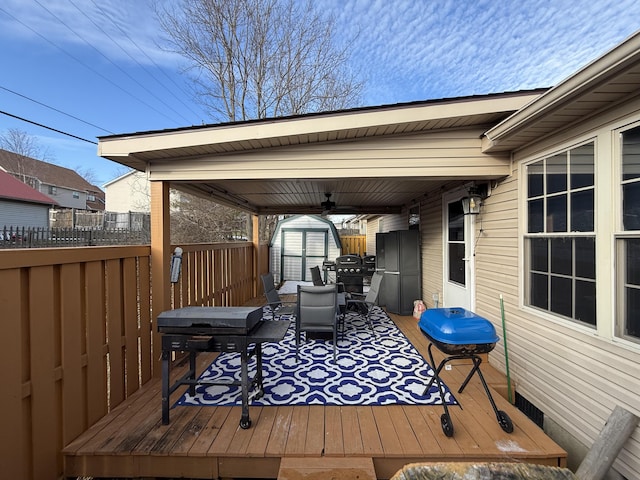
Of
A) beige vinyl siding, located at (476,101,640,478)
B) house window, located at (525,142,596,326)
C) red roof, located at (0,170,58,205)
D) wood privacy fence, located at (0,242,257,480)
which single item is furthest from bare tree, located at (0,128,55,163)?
house window, located at (525,142,596,326)

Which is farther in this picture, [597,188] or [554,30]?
[554,30]

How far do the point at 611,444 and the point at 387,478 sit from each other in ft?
4.75

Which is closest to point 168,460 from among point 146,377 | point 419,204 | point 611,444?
point 146,377

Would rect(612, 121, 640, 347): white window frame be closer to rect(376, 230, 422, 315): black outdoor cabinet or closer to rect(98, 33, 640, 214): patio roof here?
rect(98, 33, 640, 214): patio roof

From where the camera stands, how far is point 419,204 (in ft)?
20.1

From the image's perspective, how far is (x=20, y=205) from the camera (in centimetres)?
1351

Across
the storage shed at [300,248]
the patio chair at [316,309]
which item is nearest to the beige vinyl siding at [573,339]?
the patio chair at [316,309]

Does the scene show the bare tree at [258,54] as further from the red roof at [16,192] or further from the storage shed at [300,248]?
the red roof at [16,192]

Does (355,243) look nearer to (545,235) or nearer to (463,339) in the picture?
(545,235)

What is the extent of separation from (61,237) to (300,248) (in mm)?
7464

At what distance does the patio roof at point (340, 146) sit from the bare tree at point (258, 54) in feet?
26.0

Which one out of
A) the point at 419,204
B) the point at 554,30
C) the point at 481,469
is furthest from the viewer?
the point at 419,204

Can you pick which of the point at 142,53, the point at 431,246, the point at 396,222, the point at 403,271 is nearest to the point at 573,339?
the point at 431,246

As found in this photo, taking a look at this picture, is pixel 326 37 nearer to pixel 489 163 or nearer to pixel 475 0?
pixel 475 0
